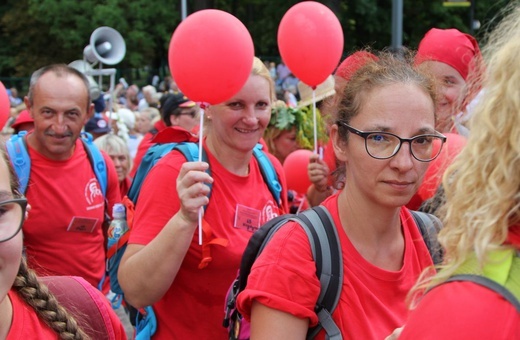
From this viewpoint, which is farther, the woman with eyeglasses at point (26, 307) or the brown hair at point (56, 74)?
the brown hair at point (56, 74)

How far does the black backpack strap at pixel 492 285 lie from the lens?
3.78 ft

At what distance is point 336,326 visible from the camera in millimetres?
2043

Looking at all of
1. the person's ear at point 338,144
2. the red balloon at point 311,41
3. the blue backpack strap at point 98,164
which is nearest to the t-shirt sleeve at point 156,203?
the person's ear at point 338,144

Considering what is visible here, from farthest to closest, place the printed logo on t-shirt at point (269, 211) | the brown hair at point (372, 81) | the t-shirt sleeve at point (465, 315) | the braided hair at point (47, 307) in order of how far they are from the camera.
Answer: the printed logo on t-shirt at point (269, 211) < the brown hair at point (372, 81) < the braided hair at point (47, 307) < the t-shirt sleeve at point (465, 315)

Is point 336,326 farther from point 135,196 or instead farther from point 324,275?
point 135,196

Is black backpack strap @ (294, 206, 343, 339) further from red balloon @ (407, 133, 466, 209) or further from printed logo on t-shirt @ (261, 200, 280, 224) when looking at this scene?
printed logo on t-shirt @ (261, 200, 280, 224)

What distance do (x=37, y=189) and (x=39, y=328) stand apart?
2.65 metres

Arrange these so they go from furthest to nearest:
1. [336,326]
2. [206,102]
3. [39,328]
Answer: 1. [206,102]
2. [336,326]
3. [39,328]

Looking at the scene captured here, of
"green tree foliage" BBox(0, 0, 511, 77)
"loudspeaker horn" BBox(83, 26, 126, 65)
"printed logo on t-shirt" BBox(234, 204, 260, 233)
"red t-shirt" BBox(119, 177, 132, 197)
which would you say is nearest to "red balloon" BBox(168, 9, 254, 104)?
"printed logo on t-shirt" BBox(234, 204, 260, 233)

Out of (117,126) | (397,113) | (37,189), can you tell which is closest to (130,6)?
(117,126)

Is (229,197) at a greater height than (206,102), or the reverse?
(206,102)

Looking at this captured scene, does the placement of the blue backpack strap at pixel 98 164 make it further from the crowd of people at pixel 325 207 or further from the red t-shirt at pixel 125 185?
the red t-shirt at pixel 125 185

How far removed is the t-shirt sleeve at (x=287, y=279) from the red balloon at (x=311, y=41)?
205cm

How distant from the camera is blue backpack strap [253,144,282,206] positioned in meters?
3.45
